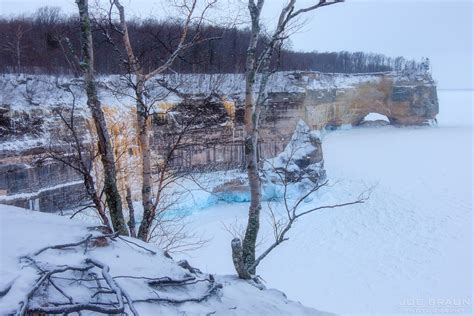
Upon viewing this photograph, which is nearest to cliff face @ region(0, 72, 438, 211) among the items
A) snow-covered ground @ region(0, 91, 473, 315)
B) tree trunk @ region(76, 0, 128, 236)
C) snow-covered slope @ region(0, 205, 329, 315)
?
tree trunk @ region(76, 0, 128, 236)

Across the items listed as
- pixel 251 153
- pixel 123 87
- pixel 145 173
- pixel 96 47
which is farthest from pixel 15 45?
pixel 251 153

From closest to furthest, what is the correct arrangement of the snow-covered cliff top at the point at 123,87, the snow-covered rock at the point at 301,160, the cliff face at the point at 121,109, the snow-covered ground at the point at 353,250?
the snow-covered ground at the point at 353,250
the cliff face at the point at 121,109
the snow-covered cliff top at the point at 123,87
the snow-covered rock at the point at 301,160

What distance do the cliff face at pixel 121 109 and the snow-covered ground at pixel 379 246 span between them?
286 centimetres

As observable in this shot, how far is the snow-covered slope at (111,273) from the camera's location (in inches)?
76.4

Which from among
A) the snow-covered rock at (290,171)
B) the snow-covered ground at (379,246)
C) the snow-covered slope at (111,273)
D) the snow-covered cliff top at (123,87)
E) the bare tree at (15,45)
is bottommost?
the snow-covered ground at (379,246)

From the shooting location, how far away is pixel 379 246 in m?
11.4

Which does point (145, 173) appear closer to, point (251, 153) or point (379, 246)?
point (251, 153)

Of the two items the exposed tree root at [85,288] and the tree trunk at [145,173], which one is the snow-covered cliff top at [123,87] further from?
the exposed tree root at [85,288]

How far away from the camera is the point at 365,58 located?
47844mm

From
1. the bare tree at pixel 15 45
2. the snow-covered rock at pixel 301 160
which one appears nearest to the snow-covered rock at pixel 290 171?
the snow-covered rock at pixel 301 160

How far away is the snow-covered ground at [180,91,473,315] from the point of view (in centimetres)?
873

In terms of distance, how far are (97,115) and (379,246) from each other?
950 centimetres

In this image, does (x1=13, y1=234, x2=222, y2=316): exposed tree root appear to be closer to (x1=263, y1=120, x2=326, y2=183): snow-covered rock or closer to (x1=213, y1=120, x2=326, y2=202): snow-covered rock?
(x1=213, y1=120, x2=326, y2=202): snow-covered rock

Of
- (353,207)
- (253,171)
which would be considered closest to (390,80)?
(353,207)
